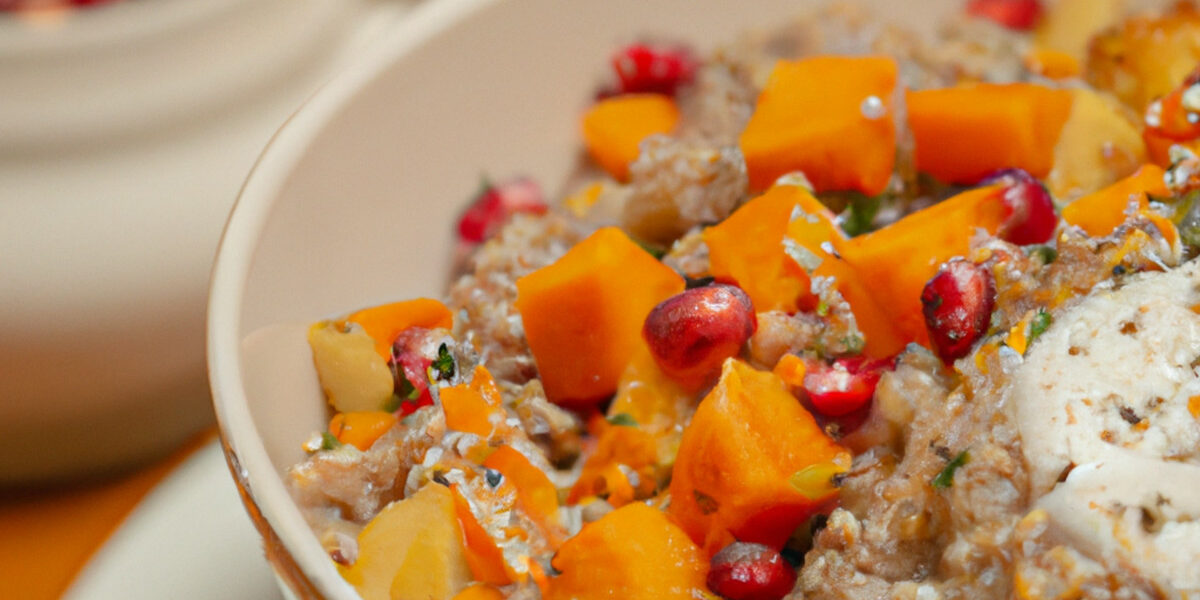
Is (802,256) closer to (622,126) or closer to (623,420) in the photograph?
(623,420)

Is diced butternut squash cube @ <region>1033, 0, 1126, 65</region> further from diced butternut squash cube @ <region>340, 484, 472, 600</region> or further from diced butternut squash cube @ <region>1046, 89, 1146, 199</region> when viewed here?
diced butternut squash cube @ <region>340, 484, 472, 600</region>

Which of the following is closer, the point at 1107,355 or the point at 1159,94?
the point at 1107,355

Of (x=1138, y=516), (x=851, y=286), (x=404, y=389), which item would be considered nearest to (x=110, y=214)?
(x=404, y=389)

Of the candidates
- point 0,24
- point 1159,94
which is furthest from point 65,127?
point 1159,94

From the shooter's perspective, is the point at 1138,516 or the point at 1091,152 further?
the point at 1091,152

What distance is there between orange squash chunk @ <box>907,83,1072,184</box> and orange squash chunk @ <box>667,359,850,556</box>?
0.28 m

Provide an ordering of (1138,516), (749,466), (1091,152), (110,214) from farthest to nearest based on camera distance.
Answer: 1. (110,214)
2. (1091,152)
3. (749,466)
4. (1138,516)

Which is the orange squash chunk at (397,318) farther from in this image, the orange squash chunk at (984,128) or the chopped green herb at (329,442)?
the orange squash chunk at (984,128)

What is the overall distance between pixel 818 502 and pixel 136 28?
1.00m

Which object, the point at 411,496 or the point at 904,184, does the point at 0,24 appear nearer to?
the point at 411,496

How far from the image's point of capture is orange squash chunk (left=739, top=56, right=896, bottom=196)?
0.80 metres

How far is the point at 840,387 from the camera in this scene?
2.16ft

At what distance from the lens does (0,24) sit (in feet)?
4.01

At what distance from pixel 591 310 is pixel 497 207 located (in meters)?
0.19
